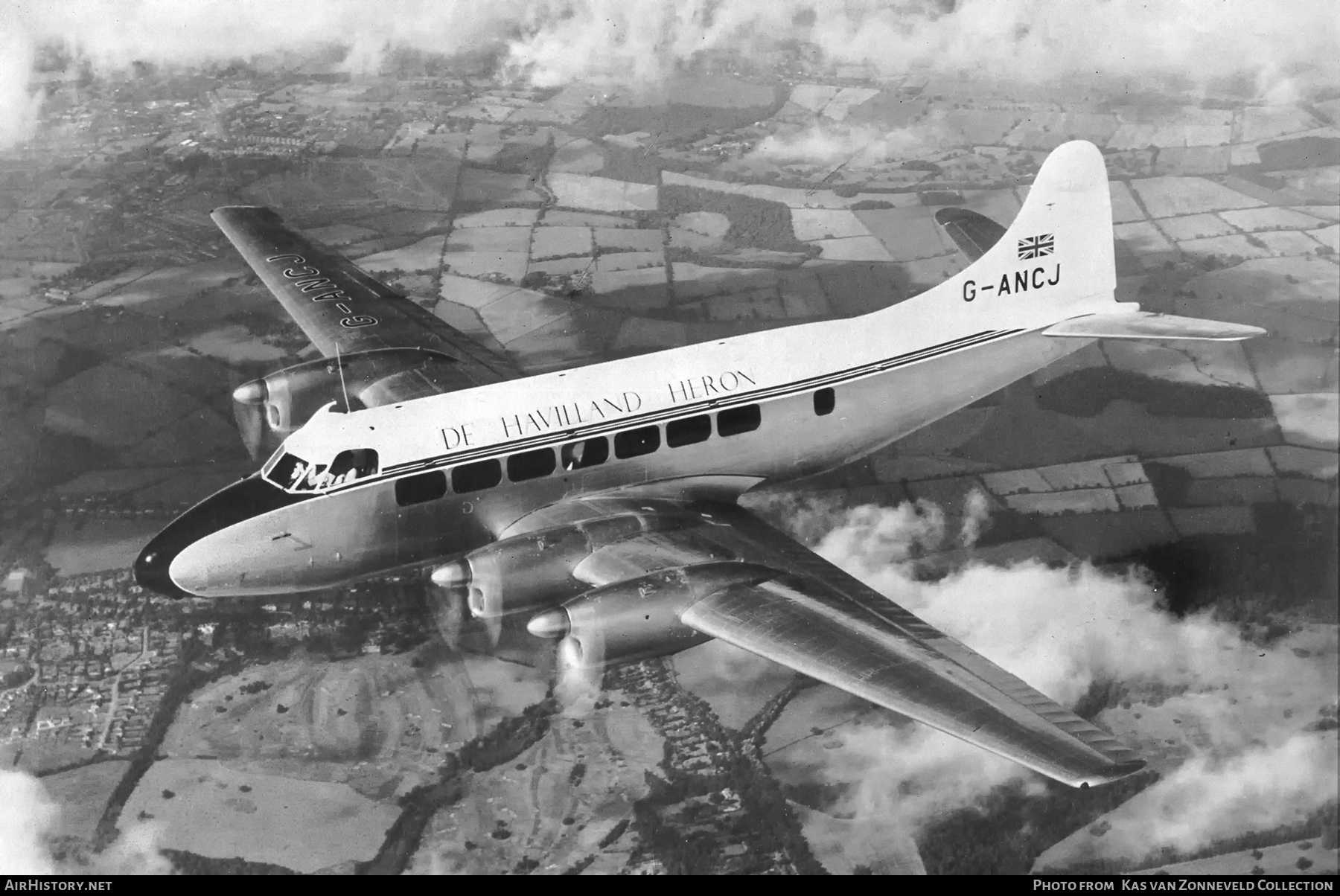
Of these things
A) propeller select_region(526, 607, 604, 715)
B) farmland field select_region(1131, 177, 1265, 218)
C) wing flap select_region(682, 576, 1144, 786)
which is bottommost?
wing flap select_region(682, 576, 1144, 786)

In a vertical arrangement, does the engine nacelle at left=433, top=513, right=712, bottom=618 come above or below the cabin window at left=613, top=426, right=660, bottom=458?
below

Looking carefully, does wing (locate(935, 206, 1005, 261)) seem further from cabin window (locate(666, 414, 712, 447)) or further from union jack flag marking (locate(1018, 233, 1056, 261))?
cabin window (locate(666, 414, 712, 447))

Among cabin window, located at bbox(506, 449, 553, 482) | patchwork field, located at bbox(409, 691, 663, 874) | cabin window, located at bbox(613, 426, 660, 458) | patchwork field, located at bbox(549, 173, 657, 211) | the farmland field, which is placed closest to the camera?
patchwork field, located at bbox(409, 691, 663, 874)

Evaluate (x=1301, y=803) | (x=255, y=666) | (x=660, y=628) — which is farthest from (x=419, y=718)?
(x=1301, y=803)

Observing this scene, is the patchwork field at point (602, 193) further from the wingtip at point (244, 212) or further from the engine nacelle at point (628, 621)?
the engine nacelle at point (628, 621)

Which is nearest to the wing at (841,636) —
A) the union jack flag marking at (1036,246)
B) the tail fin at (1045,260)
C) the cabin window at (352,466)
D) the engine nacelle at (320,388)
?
the cabin window at (352,466)

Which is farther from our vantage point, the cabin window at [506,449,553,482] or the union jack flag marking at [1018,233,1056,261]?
the union jack flag marking at [1018,233,1056,261]

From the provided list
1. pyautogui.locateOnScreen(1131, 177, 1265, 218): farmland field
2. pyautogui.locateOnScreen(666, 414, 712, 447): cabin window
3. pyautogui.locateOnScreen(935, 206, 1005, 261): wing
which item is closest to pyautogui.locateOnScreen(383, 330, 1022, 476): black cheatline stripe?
pyautogui.locateOnScreen(666, 414, 712, 447): cabin window
